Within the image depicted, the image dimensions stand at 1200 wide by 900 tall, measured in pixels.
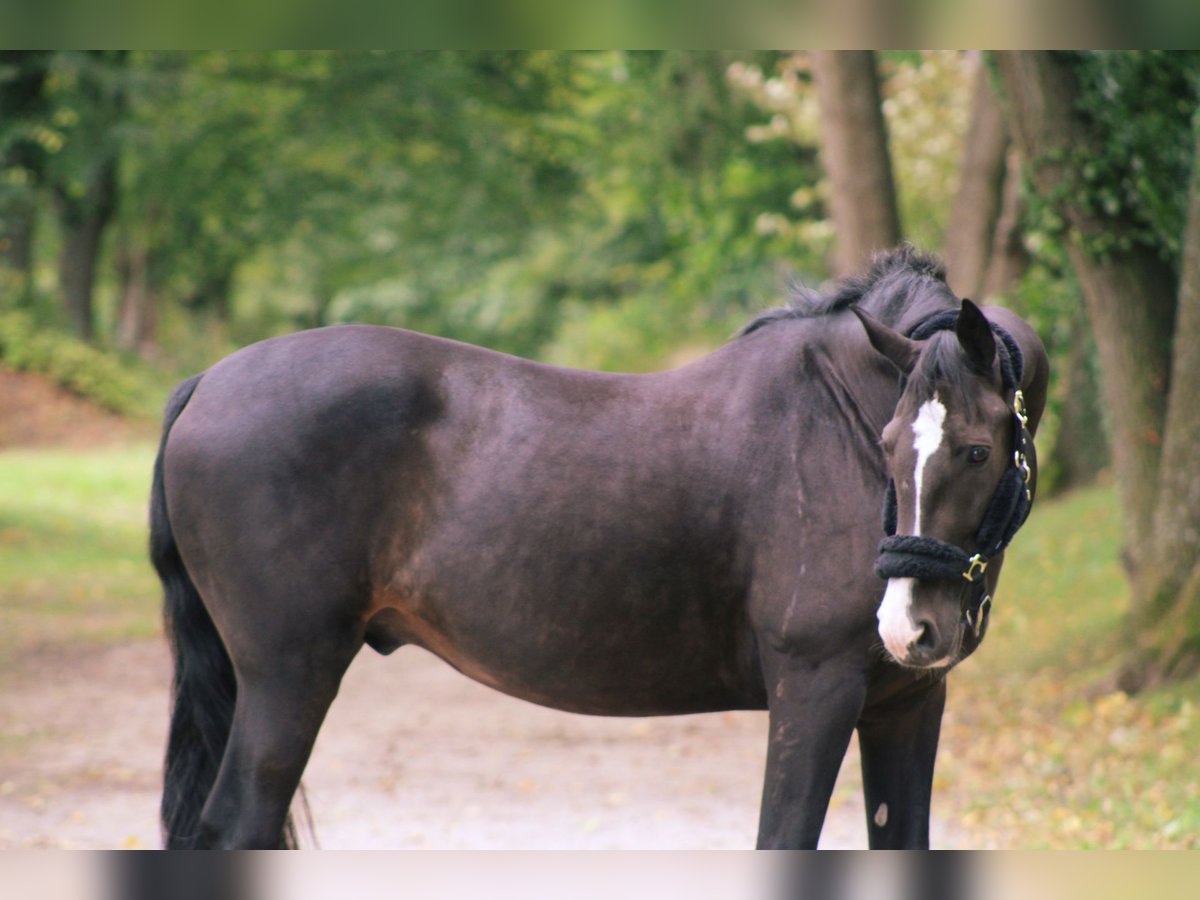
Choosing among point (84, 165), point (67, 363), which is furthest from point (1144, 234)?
point (67, 363)

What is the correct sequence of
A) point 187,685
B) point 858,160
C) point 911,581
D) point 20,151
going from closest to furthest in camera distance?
point 911,581 → point 187,685 → point 858,160 → point 20,151

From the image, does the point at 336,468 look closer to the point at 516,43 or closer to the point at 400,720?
the point at 516,43

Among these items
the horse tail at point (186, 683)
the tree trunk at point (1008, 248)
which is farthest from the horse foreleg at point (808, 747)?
the tree trunk at point (1008, 248)

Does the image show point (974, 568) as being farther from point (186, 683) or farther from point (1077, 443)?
point (1077, 443)

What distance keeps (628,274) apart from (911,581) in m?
21.9

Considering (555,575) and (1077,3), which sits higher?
(1077,3)

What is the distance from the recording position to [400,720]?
30.1 feet

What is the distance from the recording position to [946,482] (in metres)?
2.83

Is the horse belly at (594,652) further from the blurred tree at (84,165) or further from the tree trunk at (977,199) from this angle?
the blurred tree at (84,165)

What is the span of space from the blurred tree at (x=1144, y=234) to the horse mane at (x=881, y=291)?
4312mm

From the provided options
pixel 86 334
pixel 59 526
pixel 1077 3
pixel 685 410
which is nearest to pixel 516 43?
pixel 1077 3

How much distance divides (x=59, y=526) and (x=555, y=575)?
14.5m

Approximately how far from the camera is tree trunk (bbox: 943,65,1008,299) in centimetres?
1166

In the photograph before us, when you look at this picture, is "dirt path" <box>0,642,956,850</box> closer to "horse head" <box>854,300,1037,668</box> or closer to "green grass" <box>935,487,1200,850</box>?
"green grass" <box>935,487,1200,850</box>
